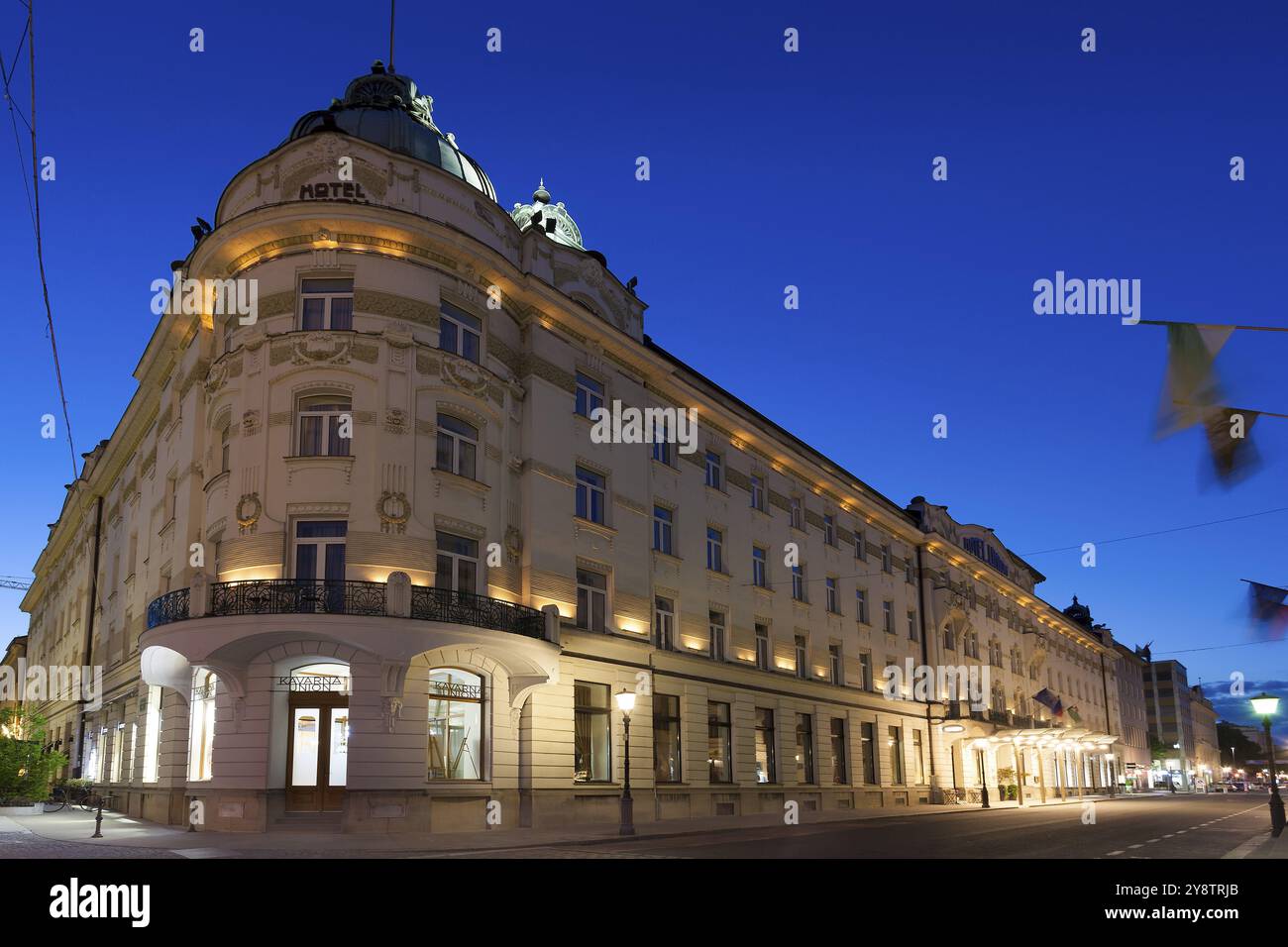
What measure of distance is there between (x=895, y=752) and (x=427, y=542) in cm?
3339

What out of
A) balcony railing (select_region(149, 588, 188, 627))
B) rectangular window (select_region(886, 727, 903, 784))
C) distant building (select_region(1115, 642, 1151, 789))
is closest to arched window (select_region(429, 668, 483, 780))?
balcony railing (select_region(149, 588, 188, 627))

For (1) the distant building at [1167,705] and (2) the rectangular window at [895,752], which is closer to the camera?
(2) the rectangular window at [895,752]

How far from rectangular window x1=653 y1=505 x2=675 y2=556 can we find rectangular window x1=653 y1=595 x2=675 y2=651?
1756 millimetres

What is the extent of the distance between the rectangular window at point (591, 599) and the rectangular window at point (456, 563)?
4.59m

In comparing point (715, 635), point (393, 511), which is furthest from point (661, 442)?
point (393, 511)

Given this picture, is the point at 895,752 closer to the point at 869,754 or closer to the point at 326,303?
the point at 869,754

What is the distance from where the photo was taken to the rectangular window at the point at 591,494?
32.5 meters

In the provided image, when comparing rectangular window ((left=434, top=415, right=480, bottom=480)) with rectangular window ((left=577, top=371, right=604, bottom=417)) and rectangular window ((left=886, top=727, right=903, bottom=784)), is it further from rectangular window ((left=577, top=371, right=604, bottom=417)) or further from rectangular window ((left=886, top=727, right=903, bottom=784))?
rectangular window ((left=886, top=727, right=903, bottom=784))

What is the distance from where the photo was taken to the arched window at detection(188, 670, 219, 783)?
27016 millimetres

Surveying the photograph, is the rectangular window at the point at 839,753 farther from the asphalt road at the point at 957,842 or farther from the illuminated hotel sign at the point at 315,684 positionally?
the illuminated hotel sign at the point at 315,684

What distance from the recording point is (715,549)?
3959 centimetres

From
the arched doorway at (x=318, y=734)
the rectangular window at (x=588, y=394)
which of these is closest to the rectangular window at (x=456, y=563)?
the arched doorway at (x=318, y=734)

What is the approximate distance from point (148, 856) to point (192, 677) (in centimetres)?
1013

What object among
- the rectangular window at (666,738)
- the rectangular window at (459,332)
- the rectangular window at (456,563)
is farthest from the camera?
the rectangular window at (666,738)
